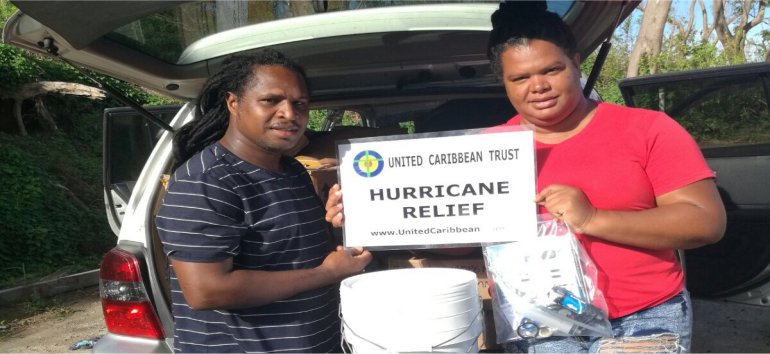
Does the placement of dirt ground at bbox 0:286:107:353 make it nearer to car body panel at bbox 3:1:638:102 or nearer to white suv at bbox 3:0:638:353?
white suv at bbox 3:0:638:353

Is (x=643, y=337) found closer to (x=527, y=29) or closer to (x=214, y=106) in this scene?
(x=527, y=29)

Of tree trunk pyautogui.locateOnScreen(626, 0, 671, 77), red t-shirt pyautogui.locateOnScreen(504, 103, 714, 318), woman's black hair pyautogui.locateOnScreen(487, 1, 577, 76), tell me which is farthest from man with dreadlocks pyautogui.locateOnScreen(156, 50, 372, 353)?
tree trunk pyautogui.locateOnScreen(626, 0, 671, 77)

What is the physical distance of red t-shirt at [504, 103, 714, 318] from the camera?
1744mm

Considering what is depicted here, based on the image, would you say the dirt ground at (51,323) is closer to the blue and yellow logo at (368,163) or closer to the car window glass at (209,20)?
the car window glass at (209,20)

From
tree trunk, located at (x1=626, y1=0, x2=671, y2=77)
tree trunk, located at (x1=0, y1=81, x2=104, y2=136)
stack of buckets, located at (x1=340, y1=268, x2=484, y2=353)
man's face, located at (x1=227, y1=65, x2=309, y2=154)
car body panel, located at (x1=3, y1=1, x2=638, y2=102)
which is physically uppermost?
tree trunk, located at (x1=626, y1=0, x2=671, y2=77)

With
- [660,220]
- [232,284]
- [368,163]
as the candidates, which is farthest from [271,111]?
[660,220]

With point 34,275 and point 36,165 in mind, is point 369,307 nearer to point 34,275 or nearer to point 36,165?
point 34,275

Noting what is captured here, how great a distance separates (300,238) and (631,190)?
0.92 meters

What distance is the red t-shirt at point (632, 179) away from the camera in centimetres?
174

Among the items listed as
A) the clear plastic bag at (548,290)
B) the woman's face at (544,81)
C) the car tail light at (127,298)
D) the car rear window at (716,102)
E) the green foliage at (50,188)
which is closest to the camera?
the clear plastic bag at (548,290)

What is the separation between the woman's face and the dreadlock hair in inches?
25.7

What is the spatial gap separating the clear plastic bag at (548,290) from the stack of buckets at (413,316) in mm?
103

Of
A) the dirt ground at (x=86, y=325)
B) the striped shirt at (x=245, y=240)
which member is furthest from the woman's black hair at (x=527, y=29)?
the dirt ground at (x=86, y=325)

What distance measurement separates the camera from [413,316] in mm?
1602
